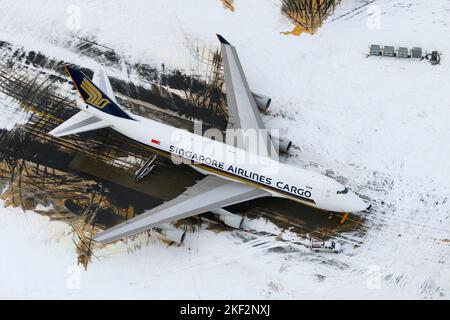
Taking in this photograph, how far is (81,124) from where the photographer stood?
32.4 m

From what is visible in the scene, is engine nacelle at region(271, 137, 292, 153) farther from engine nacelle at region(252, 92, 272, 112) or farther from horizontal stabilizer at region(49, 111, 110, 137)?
horizontal stabilizer at region(49, 111, 110, 137)

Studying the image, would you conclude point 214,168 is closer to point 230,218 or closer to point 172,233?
point 230,218

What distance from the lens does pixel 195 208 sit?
30.5m

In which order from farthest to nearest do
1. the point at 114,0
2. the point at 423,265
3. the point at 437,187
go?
1. the point at 114,0
2. the point at 437,187
3. the point at 423,265

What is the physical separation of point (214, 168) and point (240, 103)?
5.00 metres

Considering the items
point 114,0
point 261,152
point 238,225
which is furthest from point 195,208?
point 114,0

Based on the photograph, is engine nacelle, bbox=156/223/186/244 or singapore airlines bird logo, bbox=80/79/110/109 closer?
engine nacelle, bbox=156/223/186/244

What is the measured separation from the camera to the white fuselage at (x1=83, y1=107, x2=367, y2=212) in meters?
30.0

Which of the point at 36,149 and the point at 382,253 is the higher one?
the point at 36,149

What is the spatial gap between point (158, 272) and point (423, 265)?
587 inches

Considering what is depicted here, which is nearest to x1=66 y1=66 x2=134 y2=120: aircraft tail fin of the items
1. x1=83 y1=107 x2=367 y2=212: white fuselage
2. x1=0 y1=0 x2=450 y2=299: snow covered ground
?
x1=83 y1=107 x2=367 y2=212: white fuselage

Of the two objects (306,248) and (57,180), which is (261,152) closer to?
(306,248)

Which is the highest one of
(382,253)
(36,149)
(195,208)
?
(36,149)

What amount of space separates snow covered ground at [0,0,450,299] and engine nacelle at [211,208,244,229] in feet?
3.08
